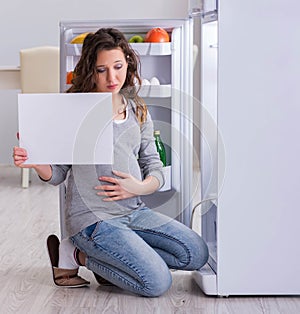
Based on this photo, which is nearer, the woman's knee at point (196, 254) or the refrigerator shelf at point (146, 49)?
the woman's knee at point (196, 254)

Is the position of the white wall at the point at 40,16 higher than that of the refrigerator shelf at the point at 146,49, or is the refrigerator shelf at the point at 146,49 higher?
the white wall at the point at 40,16

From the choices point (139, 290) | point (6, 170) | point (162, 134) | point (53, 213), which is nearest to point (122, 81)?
point (162, 134)

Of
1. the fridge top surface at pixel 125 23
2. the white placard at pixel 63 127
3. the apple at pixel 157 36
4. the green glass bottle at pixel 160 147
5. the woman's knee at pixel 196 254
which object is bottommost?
the woman's knee at pixel 196 254

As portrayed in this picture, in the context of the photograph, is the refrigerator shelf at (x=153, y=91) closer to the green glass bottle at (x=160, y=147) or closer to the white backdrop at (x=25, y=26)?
the green glass bottle at (x=160, y=147)

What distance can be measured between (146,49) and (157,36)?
53mm

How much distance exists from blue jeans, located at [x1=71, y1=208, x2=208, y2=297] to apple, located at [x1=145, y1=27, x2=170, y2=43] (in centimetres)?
53

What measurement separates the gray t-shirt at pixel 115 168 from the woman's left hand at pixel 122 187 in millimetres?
18

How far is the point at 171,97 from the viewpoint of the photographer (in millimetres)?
2385

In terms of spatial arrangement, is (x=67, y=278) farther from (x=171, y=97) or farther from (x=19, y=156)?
(x=171, y=97)

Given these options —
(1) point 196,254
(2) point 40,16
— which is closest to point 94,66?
(1) point 196,254

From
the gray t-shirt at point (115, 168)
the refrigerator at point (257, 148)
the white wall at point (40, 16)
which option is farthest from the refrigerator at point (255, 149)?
the white wall at point (40, 16)

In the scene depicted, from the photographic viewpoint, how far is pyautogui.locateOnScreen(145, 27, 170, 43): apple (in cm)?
239

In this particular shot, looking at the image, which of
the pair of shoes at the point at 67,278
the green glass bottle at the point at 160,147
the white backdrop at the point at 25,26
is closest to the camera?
the pair of shoes at the point at 67,278

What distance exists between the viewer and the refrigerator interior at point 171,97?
2.35 m
